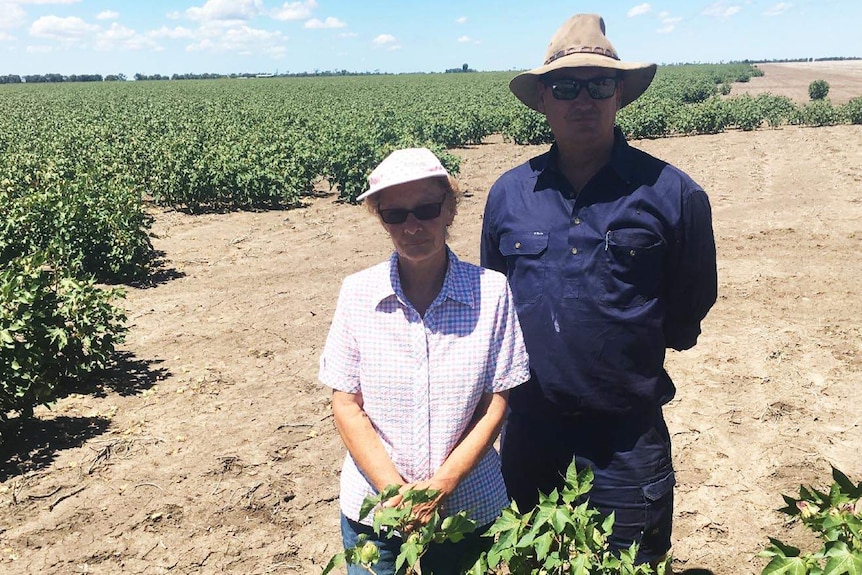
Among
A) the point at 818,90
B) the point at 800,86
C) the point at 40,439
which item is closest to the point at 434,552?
the point at 40,439

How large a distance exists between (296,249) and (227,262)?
43.3 inches

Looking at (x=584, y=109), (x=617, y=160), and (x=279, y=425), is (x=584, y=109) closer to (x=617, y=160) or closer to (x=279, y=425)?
(x=617, y=160)

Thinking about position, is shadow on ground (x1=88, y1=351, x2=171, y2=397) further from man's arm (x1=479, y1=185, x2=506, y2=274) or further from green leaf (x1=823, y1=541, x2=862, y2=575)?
green leaf (x1=823, y1=541, x2=862, y2=575)

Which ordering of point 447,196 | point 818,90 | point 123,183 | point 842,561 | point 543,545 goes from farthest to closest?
point 818,90 → point 123,183 → point 447,196 → point 543,545 → point 842,561

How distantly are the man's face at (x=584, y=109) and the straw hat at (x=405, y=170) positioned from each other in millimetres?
532

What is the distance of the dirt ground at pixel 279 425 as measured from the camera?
12.4 feet

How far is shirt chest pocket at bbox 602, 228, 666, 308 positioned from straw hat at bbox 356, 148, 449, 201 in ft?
2.01

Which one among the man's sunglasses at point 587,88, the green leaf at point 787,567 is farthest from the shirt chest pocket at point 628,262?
the green leaf at point 787,567

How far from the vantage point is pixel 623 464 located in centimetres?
221

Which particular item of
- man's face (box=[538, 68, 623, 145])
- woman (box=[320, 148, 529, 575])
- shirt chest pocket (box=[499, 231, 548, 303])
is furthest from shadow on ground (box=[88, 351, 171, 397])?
man's face (box=[538, 68, 623, 145])

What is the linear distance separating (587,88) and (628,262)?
1.98 feet

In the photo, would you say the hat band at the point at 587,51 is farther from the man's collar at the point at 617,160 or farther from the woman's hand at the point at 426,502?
the woman's hand at the point at 426,502

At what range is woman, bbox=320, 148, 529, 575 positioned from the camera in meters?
1.95

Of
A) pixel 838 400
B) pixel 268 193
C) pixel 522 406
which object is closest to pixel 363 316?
pixel 522 406
